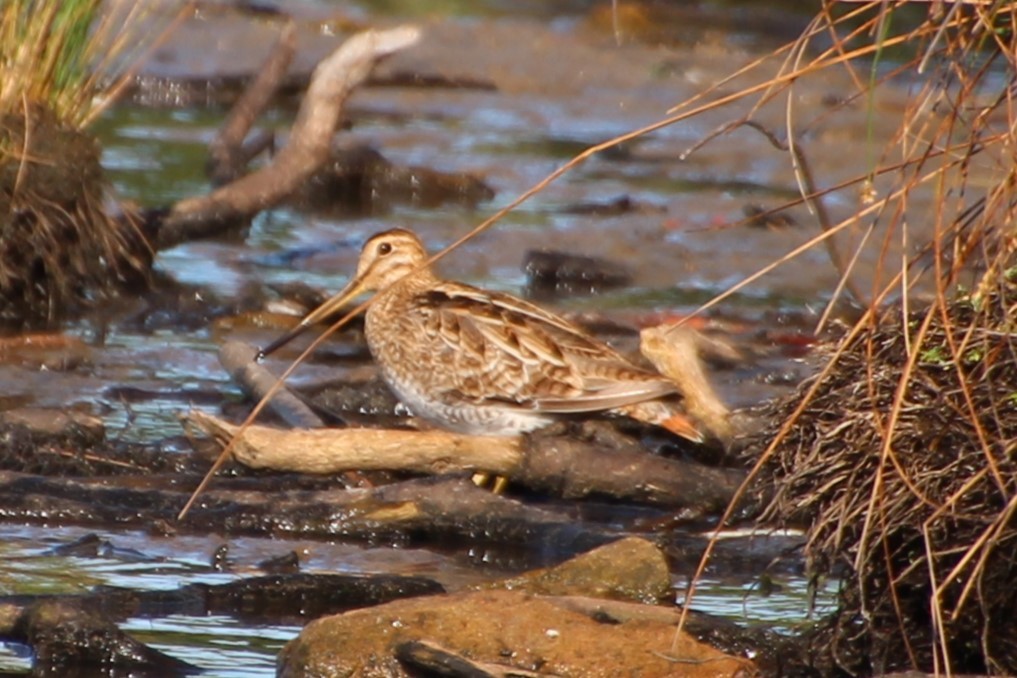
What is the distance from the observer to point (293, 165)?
955 cm

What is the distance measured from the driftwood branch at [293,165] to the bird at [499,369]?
80.0 inches

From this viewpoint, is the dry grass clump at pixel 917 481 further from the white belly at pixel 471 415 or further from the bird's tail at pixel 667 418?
the white belly at pixel 471 415

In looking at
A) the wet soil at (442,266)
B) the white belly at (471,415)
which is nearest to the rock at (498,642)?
the wet soil at (442,266)

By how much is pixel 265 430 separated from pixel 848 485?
2312 mm

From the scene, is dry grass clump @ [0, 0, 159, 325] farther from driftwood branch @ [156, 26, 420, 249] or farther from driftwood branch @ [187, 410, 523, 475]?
driftwood branch @ [187, 410, 523, 475]

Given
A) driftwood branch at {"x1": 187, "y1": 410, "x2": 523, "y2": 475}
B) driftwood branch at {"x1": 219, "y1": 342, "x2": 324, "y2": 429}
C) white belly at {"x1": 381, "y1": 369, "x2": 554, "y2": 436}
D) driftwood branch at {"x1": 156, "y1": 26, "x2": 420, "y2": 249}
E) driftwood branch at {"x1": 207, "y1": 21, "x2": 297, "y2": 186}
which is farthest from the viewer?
driftwood branch at {"x1": 207, "y1": 21, "x2": 297, "y2": 186}

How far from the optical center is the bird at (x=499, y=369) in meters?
6.85

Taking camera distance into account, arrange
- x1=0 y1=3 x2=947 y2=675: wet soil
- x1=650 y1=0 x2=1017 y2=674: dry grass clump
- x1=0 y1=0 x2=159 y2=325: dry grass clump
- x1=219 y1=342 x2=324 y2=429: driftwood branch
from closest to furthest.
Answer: x1=650 y1=0 x2=1017 y2=674: dry grass clump, x1=0 y1=3 x2=947 y2=675: wet soil, x1=219 y1=342 x2=324 y2=429: driftwood branch, x1=0 y1=0 x2=159 y2=325: dry grass clump

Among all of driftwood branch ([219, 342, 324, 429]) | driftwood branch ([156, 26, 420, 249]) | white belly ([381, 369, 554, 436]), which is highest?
driftwood branch ([156, 26, 420, 249])

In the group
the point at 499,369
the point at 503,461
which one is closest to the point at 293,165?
the point at 499,369

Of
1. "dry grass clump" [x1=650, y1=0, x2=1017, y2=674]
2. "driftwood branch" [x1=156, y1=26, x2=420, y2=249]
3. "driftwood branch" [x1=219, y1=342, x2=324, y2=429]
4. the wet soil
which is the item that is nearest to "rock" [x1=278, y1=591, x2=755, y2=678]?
the wet soil

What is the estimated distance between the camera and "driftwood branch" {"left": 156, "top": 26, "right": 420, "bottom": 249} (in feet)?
29.9

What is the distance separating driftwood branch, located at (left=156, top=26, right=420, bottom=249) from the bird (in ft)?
6.66

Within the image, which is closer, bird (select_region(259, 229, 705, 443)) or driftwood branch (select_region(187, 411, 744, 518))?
driftwood branch (select_region(187, 411, 744, 518))
